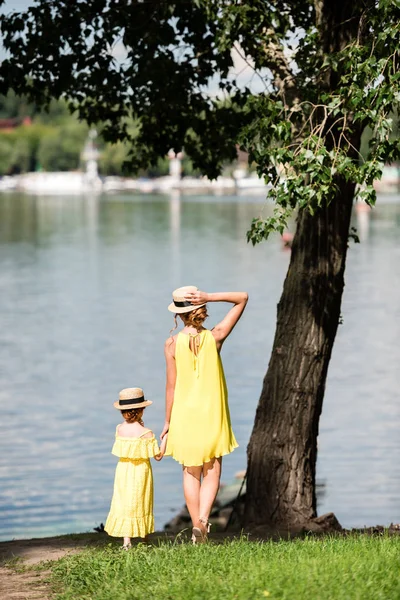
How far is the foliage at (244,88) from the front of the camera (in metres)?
8.95

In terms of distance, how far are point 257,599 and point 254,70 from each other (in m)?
6.52

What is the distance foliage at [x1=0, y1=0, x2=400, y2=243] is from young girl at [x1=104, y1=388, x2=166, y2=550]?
1.85 metres

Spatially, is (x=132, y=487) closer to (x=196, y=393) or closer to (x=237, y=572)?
(x=196, y=393)

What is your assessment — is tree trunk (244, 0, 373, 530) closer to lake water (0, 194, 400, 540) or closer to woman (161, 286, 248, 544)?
lake water (0, 194, 400, 540)

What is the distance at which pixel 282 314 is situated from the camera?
36.9ft

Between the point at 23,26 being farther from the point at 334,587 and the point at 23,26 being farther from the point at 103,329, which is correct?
the point at 103,329

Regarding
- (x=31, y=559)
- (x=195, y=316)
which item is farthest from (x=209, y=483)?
(x=31, y=559)

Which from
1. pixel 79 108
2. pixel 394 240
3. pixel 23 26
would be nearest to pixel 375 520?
pixel 79 108

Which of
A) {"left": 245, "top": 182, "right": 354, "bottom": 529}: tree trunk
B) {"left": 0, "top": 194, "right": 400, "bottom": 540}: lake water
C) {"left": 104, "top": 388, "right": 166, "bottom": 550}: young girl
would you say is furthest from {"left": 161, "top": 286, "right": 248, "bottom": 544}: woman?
{"left": 245, "top": 182, "right": 354, "bottom": 529}: tree trunk

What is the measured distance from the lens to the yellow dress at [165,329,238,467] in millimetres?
8094

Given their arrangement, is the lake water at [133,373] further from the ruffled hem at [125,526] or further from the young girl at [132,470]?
the ruffled hem at [125,526]

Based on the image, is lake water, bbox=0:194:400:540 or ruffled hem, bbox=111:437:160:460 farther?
lake water, bbox=0:194:400:540

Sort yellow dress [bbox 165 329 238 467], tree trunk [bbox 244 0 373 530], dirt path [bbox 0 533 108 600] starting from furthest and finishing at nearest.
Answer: tree trunk [bbox 244 0 373 530] < yellow dress [bbox 165 329 238 467] < dirt path [bbox 0 533 108 600]

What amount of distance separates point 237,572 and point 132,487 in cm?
146
